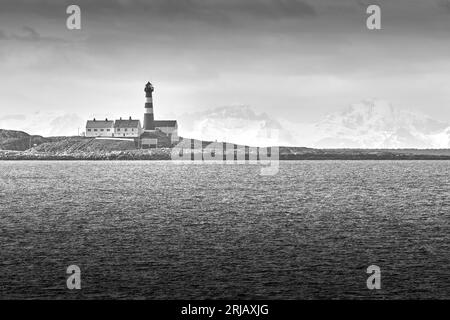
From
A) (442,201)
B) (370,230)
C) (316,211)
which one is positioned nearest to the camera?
(370,230)

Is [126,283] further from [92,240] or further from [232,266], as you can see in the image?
[92,240]

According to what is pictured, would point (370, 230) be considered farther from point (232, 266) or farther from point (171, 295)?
point (171, 295)

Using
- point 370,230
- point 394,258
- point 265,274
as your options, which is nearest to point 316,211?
point 370,230

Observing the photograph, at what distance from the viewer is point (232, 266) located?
122 feet

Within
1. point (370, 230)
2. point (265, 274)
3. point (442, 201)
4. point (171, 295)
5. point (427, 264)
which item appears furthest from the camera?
point (442, 201)

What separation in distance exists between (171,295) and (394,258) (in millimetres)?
15249

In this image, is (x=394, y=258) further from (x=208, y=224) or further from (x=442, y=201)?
(x=442, y=201)

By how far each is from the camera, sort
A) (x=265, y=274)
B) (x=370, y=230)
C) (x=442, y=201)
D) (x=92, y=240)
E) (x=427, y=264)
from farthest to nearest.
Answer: (x=442, y=201) < (x=370, y=230) < (x=92, y=240) < (x=427, y=264) < (x=265, y=274)

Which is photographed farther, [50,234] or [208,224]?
[208,224]

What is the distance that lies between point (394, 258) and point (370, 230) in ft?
41.5

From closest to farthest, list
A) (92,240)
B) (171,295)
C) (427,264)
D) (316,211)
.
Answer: (171,295) < (427,264) < (92,240) < (316,211)

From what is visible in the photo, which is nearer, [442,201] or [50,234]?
[50,234]

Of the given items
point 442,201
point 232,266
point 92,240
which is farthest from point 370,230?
point 442,201

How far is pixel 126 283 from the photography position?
3319 centimetres
